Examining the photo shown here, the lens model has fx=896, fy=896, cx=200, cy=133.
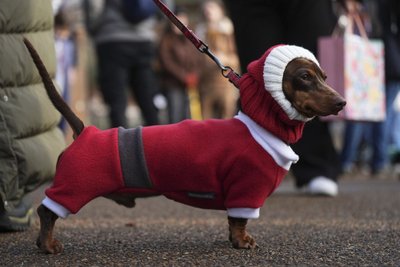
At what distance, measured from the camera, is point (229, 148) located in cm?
323

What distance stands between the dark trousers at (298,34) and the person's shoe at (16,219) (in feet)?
6.94

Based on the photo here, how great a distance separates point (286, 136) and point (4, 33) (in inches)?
54.0

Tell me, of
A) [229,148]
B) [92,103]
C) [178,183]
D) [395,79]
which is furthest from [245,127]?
[92,103]

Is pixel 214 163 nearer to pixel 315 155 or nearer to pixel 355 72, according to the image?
A: pixel 315 155

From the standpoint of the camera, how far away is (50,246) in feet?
10.8

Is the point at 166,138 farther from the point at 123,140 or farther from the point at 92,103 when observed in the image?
the point at 92,103

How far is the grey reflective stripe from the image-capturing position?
3.23 meters

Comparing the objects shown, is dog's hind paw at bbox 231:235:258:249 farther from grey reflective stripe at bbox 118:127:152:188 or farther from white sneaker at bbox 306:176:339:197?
white sneaker at bbox 306:176:339:197

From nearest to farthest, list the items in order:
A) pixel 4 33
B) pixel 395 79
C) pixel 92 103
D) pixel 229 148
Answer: pixel 229 148 < pixel 4 33 < pixel 395 79 < pixel 92 103

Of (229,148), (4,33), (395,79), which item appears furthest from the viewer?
(395,79)

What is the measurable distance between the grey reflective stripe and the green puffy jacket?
717 mm

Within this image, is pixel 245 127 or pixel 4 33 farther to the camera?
pixel 4 33

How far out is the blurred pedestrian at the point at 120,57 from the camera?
7.55 meters

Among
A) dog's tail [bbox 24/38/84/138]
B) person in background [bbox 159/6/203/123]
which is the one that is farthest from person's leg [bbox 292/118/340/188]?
person in background [bbox 159/6/203/123]
